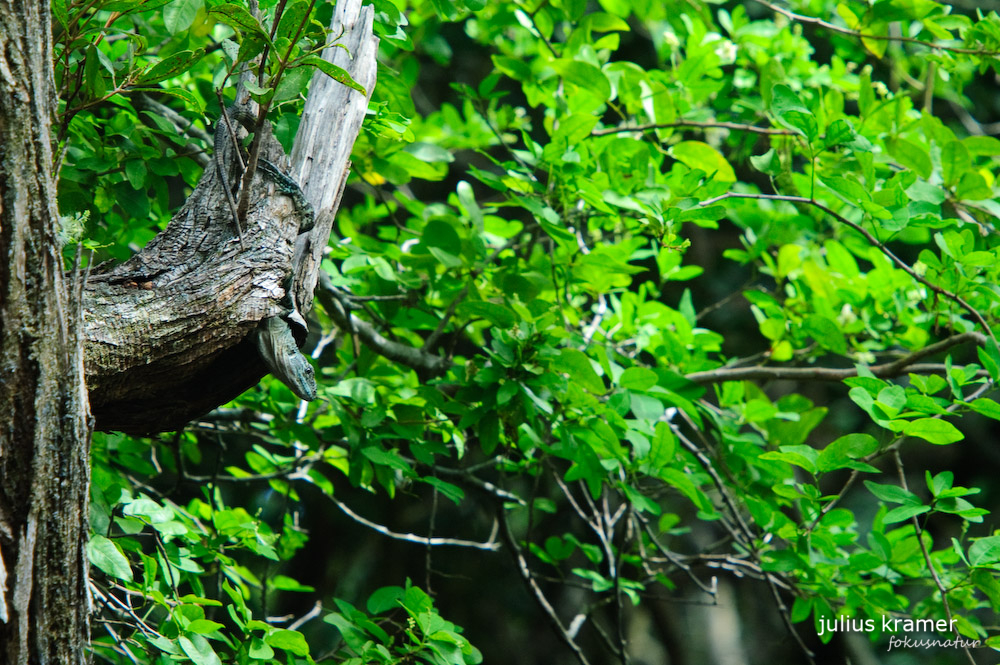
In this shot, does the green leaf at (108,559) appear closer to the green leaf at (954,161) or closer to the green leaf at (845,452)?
the green leaf at (845,452)

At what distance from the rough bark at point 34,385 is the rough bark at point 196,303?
14cm

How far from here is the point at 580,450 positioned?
1.71m

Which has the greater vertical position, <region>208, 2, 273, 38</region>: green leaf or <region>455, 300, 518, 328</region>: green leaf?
<region>208, 2, 273, 38</region>: green leaf

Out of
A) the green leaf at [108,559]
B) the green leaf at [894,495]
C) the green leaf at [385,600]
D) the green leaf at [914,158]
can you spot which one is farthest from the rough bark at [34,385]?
the green leaf at [914,158]

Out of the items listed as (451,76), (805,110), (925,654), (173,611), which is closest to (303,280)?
(173,611)

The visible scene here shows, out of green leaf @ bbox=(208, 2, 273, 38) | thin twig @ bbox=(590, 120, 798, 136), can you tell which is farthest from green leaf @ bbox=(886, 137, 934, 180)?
green leaf @ bbox=(208, 2, 273, 38)

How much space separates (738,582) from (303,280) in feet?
14.3

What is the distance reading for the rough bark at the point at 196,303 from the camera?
1.00m

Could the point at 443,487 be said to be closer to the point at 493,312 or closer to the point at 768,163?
the point at 493,312

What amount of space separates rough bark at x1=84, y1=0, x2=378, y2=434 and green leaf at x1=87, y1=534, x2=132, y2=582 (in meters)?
0.22

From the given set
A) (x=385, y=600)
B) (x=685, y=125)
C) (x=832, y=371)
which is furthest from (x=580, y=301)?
(x=385, y=600)

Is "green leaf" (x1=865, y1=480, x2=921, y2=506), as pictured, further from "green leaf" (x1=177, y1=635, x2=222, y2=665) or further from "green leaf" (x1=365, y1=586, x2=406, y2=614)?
"green leaf" (x1=177, y1=635, x2=222, y2=665)

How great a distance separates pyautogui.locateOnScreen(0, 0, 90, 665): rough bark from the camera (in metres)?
0.77

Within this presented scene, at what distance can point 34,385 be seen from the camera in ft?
2.65
